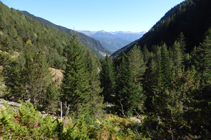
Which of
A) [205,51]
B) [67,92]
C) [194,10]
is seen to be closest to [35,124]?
[67,92]

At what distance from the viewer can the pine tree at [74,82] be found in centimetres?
1495

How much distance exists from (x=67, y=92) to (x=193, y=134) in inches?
537

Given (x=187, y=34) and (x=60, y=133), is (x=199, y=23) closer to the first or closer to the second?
(x=187, y=34)

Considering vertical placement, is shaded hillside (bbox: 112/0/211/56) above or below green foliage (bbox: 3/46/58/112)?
above

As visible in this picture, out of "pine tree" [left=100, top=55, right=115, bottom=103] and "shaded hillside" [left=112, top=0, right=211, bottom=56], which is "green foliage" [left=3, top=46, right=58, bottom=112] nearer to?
"pine tree" [left=100, top=55, right=115, bottom=103]

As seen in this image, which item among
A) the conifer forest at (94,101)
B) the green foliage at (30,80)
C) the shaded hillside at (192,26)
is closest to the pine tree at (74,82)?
the conifer forest at (94,101)

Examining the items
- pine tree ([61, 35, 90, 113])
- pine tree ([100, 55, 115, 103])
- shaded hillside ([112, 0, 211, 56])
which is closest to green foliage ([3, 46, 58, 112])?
pine tree ([61, 35, 90, 113])

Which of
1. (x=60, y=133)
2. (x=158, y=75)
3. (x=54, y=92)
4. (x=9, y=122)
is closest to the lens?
(x=9, y=122)

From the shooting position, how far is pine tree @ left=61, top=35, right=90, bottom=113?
1495cm

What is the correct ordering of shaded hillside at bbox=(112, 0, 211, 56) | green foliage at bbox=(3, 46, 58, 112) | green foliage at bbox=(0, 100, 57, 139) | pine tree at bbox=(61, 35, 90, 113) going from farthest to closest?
shaded hillside at bbox=(112, 0, 211, 56)
green foliage at bbox=(3, 46, 58, 112)
pine tree at bbox=(61, 35, 90, 113)
green foliage at bbox=(0, 100, 57, 139)

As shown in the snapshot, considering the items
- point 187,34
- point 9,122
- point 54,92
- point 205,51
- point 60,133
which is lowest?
point 54,92

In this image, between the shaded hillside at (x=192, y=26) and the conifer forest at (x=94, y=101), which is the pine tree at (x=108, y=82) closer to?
the conifer forest at (x=94, y=101)

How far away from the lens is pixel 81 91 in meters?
15.9

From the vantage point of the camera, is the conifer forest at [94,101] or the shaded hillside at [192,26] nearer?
the conifer forest at [94,101]
